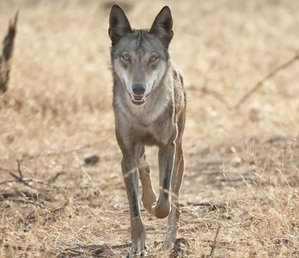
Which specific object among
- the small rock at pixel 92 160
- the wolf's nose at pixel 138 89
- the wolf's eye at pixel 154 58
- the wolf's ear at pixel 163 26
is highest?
the wolf's ear at pixel 163 26

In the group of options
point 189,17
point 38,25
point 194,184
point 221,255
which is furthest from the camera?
point 189,17

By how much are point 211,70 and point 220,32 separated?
4588 mm

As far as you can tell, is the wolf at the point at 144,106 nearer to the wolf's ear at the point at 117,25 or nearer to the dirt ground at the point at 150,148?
the wolf's ear at the point at 117,25

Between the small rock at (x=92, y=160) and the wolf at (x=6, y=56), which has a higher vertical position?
the wolf at (x=6, y=56)

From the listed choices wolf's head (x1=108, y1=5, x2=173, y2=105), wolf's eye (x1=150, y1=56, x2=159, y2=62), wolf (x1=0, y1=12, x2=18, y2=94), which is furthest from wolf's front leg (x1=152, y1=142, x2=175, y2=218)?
wolf (x1=0, y1=12, x2=18, y2=94)

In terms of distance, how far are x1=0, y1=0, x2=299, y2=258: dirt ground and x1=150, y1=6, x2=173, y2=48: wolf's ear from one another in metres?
1.16

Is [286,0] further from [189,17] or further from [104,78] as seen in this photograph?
[104,78]

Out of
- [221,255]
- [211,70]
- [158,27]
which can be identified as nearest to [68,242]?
[221,255]

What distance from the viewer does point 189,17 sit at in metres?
21.9

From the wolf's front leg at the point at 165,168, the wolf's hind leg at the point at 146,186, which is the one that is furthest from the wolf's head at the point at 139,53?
the wolf's hind leg at the point at 146,186

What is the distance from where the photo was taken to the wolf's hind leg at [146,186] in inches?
272

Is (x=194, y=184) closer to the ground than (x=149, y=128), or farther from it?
closer to the ground

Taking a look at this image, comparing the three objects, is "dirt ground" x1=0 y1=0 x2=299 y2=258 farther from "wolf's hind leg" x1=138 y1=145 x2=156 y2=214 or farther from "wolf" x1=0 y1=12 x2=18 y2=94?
"wolf" x1=0 y1=12 x2=18 y2=94

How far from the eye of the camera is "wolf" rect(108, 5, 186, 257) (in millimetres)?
6191
